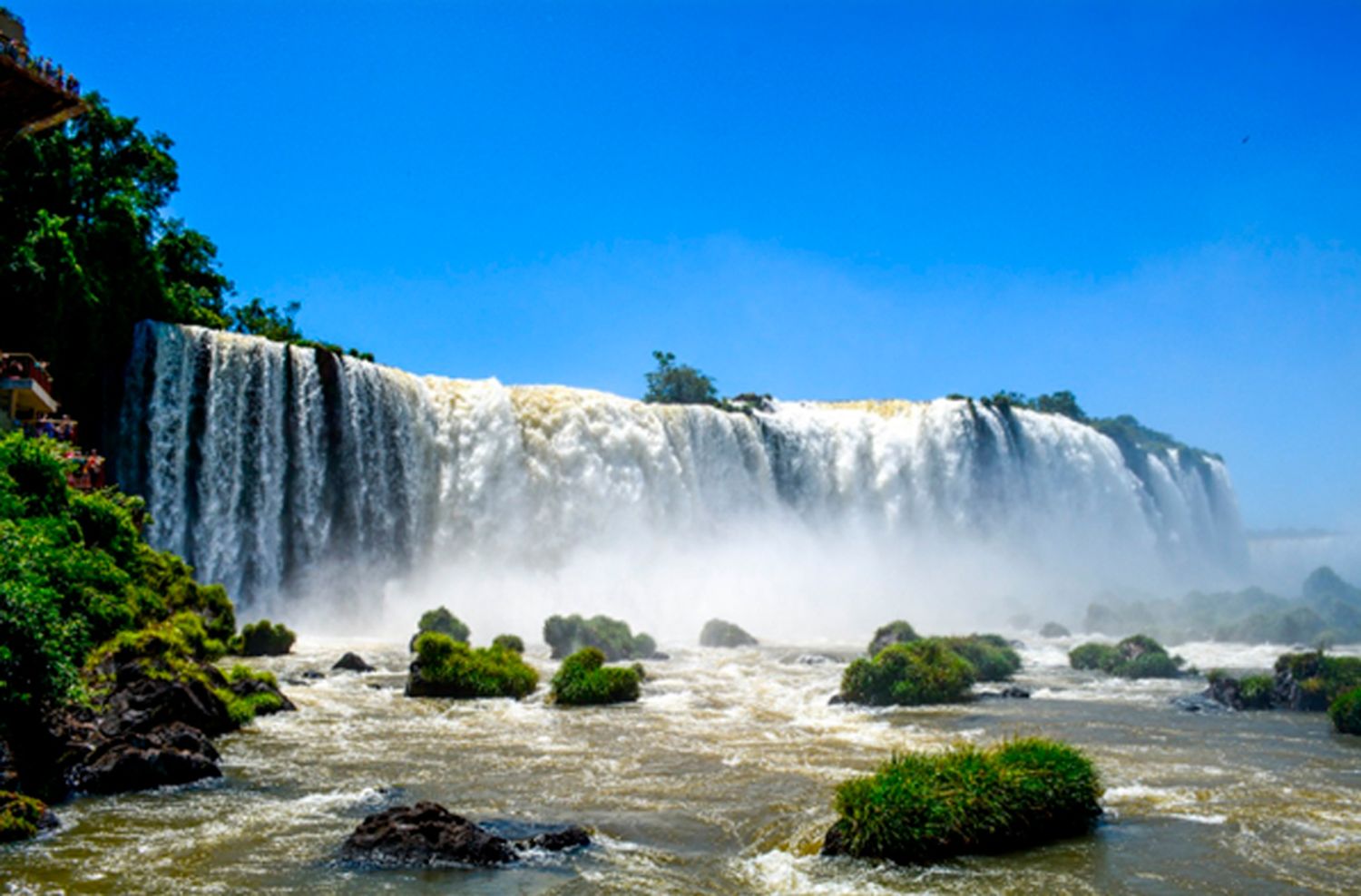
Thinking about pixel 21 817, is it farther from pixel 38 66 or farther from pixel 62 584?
pixel 38 66

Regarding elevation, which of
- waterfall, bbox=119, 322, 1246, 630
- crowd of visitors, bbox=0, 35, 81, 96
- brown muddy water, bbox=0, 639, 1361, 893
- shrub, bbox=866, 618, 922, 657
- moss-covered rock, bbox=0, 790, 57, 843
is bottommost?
brown muddy water, bbox=0, 639, 1361, 893

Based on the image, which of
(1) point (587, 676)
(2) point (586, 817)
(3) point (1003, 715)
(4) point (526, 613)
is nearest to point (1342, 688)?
(3) point (1003, 715)

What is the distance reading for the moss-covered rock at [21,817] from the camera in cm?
827

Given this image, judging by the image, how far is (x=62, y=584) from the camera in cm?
1342

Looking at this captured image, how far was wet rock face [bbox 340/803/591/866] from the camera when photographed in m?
8.03

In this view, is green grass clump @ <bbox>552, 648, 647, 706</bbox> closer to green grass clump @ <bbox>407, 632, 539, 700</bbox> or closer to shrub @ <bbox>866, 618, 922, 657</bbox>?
green grass clump @ <bbox>407, 632, 539, 700</bbox>

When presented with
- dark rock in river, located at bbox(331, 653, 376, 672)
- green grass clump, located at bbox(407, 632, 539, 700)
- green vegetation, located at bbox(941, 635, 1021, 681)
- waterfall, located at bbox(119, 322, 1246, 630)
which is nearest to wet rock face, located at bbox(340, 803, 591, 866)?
green grass clump, located at bbox(407, 632, 539, 700)

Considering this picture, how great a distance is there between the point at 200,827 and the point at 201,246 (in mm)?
42758

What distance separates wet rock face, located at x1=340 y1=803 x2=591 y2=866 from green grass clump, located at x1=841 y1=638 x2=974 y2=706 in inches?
433

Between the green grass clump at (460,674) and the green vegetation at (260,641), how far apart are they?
5814 millimetres

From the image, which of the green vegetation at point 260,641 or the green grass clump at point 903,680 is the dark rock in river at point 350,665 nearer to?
the green vegetation at point 260,641

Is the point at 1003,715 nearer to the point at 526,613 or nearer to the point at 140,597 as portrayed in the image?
the point at 140,597

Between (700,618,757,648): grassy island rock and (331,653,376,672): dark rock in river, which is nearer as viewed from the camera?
(331,653,376,672): dark rock in river

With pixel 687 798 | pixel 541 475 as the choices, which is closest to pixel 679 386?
pixel 541 475
